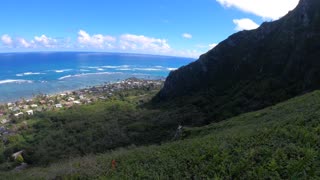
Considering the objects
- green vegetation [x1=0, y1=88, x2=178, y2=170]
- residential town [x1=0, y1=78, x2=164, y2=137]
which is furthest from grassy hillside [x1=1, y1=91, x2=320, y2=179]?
residential town [x1=0, y1=78, x2=164, y2=137]

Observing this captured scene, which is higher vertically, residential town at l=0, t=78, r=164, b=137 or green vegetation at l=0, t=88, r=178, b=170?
green vegetation at l=0, t=88, r=178, b=170

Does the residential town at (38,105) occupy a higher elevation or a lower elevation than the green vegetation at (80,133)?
lower

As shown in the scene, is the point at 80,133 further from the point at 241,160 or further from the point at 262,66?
the point at 241,160

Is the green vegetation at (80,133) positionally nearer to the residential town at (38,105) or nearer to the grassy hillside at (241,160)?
the residential town at (38,105)

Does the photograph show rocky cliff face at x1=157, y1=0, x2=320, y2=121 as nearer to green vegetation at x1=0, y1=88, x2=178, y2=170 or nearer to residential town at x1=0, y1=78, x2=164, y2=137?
green vegetation at x1=0, y1=88, x2=178, y2=170

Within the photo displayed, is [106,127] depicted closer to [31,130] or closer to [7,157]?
[7,157]

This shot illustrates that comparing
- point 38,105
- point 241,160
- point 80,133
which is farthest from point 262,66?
point 38,105

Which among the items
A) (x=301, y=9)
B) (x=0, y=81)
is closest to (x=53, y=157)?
(x=301, y=9)

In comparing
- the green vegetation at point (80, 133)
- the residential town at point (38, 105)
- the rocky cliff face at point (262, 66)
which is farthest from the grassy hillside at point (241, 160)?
the residential town at point (38, 105)
